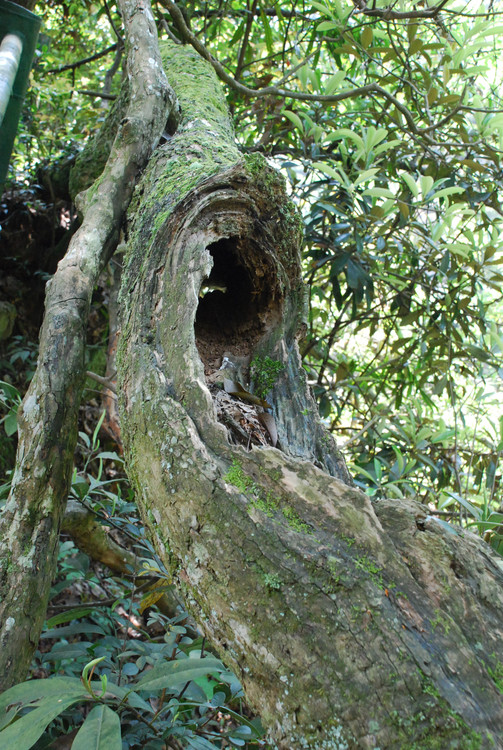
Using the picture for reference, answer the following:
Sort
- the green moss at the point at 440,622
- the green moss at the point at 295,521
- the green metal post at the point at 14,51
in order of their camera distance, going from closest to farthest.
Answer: the green moss at the point at 440,622 → the green moss at the point at 295,521 → the green metal post at the point at 14,51

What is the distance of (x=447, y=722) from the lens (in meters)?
0.66

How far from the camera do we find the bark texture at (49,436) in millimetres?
1047

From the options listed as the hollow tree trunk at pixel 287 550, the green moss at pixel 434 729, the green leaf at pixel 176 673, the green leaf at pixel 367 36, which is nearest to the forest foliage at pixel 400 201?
the green leaf at pixel 367 36

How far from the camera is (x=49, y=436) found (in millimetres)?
1180

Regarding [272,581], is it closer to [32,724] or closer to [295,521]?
[295,521]

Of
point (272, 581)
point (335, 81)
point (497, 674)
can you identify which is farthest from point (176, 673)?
point (335, 81)

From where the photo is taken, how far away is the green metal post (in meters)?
1.88

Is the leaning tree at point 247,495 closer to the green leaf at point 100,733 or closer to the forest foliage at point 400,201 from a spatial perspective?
the green leaf at point 100,733

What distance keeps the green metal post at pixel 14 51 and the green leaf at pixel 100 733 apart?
1790 millimetres

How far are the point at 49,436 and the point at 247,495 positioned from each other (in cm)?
54

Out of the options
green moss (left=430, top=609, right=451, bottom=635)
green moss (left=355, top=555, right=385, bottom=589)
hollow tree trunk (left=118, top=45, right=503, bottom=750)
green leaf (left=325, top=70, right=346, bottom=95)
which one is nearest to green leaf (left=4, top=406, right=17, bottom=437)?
hollow tree trunk (left=118, top=45, right=503, bottom=750)

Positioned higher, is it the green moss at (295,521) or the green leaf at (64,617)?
the green moss at (295,521)

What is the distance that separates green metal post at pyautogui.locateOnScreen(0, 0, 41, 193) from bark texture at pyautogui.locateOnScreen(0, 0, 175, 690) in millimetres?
588

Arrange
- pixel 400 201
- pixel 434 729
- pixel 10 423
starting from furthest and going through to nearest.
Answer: pixel 400 201, pixel 10 423, pixel 434 729
